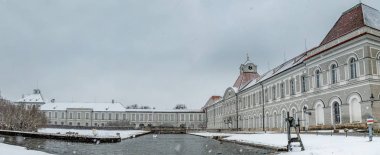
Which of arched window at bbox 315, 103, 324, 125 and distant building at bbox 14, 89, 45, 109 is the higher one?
distant building at bbox 14, 89, 45, 109

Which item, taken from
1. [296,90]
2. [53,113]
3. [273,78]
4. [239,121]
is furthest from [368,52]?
[53,113]

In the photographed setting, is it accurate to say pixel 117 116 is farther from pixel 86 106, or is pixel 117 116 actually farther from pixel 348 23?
pixel 348 23

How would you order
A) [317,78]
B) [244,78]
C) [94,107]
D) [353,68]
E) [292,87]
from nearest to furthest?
Answer: [353,68], [317,78], [292,87], [244,78], [94,107]

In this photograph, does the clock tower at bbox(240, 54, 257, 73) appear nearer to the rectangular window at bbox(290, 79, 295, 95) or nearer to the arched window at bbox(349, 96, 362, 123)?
the rectangular window at bbox(290, 79, 295, 95)

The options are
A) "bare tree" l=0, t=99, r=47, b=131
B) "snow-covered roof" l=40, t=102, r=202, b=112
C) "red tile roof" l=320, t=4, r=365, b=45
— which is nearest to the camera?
"red tile roof" l=320, t=4, r=365, b=45

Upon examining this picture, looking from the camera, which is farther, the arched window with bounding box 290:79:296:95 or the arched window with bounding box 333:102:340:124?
the arched window with bounding box 290:79:296:95

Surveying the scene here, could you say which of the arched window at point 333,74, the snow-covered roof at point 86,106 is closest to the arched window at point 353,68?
the arched window at point 333,74

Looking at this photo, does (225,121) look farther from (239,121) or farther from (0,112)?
(0,112)

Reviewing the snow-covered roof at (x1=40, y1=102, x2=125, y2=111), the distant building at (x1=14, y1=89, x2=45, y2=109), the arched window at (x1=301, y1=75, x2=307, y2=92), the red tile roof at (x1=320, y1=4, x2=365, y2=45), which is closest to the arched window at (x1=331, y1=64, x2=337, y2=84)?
the red tile roof at (x1=320, y1=4, x2=365, y2=45)

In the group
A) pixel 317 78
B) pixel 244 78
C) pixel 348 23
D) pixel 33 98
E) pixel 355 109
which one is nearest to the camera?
pixel 355 109

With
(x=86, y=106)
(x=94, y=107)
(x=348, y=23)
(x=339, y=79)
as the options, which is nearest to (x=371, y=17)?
(x=348, y=23)

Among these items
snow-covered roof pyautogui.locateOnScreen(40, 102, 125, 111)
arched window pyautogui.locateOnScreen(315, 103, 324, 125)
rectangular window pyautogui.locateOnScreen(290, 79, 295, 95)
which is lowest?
arched window pyautogui.locateOnScreen(315, 103, 324, 125)

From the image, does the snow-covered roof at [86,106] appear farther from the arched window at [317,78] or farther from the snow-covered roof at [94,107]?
the arched window at [317,78]

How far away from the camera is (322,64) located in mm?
32562
